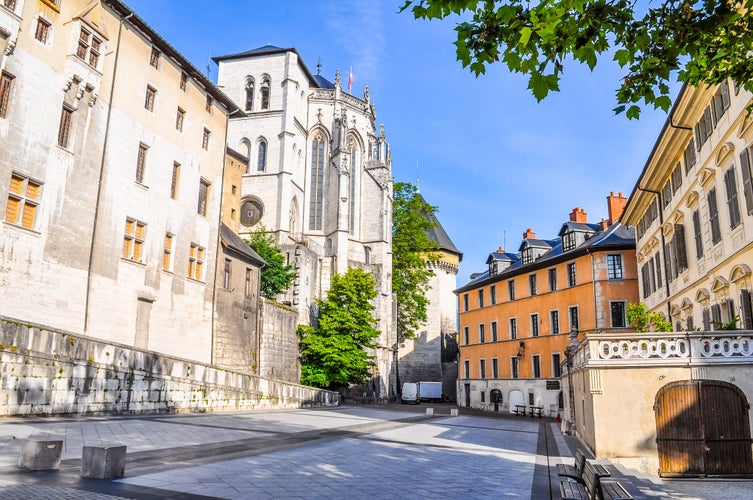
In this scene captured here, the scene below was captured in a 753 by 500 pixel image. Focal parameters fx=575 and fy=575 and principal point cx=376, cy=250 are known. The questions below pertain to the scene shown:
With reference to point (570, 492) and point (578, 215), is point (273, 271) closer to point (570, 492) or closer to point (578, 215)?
point (578, 215)

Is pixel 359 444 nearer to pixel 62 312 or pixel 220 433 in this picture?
pixel 220 433

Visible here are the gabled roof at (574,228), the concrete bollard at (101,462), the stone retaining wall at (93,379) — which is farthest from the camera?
the gabled roof at (574,228)

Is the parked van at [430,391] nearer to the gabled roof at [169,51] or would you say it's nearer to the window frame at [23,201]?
the gabled roof at [169,51]

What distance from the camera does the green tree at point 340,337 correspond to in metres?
39.5

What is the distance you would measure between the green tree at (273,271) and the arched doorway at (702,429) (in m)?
31.4

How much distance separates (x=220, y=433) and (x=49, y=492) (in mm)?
7908

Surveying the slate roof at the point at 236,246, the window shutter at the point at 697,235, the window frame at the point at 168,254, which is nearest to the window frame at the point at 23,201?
the window frame at the point at 168,254

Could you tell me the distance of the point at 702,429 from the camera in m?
13.6

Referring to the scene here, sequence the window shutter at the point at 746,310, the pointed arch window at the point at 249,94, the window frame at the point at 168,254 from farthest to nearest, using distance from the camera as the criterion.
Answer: the pointed arch window at the point at 249,94 < the window frame at the point at 168,254 < the window shutter at the point at 746,310

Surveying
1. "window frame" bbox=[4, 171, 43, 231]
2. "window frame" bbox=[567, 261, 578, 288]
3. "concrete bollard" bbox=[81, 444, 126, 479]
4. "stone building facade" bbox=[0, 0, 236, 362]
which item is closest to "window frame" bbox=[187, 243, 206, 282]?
"stone building facade" bbox=[0, 0, 236, 362]

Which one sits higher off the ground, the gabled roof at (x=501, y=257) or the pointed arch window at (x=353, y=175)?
the pointed arch window at (x=353, y=175)

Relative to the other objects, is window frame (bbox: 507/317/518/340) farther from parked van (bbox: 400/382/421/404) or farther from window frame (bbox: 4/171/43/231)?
window frame (bbox: 4/171/43/231)

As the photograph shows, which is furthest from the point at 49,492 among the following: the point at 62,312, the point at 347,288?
the point at 347,288

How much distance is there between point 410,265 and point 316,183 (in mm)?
13016
